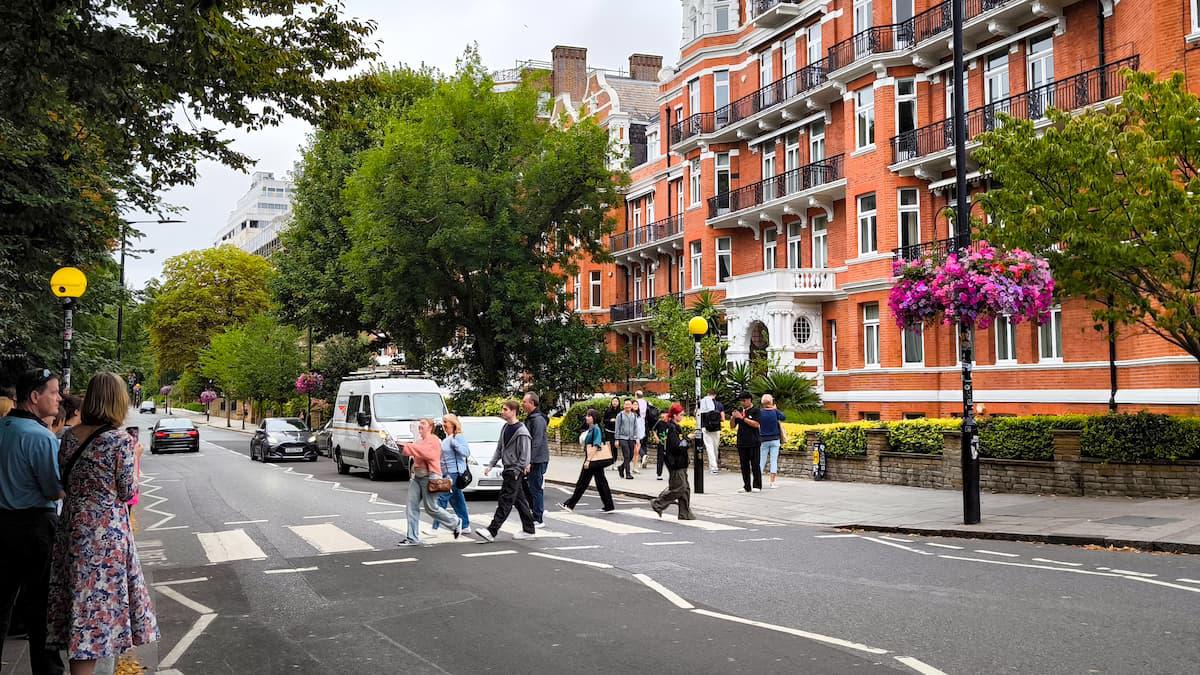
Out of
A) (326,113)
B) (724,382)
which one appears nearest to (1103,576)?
(326,113)

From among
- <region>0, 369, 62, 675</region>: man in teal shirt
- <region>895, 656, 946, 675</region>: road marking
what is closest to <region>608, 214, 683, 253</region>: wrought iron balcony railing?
<region>895, 656, 946, 675</region>: road marking

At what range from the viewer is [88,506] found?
19.8 feet

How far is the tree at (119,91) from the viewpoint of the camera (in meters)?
9.56

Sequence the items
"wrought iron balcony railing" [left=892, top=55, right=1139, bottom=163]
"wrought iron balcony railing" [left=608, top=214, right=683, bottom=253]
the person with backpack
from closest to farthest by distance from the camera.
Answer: the person with backpack
"wrought iron balcony railing" [left=892, top=55, right=1139, bottom=163]
"wrought iron balcony railing" [left=608, top=214, right=683, bottom=253]

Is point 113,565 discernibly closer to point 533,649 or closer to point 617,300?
Result: point 533,649

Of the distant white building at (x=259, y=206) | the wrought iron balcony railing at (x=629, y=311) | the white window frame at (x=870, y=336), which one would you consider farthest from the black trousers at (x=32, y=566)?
the distant white building at (x=259, y=206)

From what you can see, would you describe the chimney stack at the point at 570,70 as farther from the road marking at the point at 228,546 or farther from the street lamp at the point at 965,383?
the road marking at the point at 228,546

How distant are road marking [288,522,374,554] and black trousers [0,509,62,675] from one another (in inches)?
234

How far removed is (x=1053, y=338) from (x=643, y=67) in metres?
38.9

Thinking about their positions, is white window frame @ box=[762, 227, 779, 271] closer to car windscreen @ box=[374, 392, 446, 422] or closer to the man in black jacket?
car windscreen @ box=[374, 392, 446, 422]

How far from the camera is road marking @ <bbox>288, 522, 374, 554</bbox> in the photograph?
12703 millimetres

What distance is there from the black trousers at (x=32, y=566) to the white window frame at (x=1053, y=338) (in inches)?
947

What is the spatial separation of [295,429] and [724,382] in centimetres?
1589

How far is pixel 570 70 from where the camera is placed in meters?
60.2
